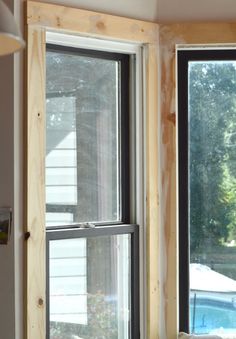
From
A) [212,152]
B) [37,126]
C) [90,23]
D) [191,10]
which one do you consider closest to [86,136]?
[37,126]

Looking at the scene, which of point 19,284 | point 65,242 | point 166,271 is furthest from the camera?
point 166,271

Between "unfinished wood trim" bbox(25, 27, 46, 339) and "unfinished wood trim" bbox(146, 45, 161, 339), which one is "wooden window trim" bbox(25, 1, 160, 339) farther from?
"unfinished wood trim" bbox(146, 45, 161, 339)

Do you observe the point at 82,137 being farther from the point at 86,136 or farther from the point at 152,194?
the point at 152,194

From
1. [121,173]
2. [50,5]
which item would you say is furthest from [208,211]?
[50,5]

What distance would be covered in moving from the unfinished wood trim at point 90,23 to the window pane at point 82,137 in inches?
6.0

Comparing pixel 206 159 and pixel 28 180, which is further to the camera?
pixel 206 159

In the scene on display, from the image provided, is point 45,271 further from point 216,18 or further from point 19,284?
point 216,18

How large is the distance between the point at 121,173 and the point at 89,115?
1.19 ft

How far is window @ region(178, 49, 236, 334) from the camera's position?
2.84 metres

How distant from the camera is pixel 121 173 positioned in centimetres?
278

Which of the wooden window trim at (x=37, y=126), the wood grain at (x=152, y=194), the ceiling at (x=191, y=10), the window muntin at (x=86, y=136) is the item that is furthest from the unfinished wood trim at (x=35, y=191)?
the ceiling at (x=191, y=10)

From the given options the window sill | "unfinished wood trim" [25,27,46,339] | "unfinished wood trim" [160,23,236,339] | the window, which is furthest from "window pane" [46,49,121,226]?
the window sill

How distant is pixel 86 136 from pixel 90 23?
22.4 inches

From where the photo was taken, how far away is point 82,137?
2660mm
